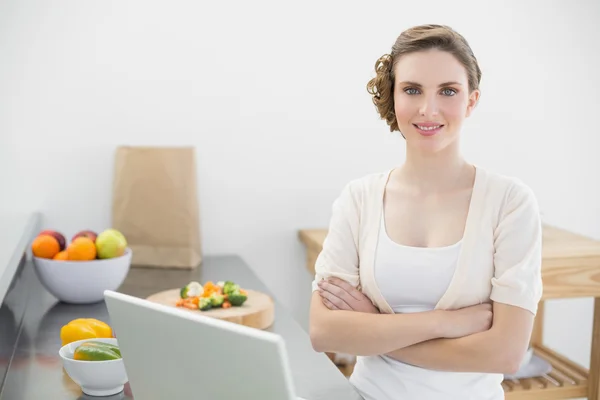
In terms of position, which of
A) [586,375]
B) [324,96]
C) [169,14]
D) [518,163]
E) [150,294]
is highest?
[169,14]

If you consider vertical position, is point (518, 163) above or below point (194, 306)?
above

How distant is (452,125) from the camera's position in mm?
1439

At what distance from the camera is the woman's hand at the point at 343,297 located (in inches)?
58.4

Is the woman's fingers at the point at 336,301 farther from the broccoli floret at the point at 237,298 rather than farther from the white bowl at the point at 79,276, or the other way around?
the white bowl at the point at 79,276

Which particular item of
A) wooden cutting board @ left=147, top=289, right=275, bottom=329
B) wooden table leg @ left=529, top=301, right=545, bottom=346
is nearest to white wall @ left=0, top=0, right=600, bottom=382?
wooden table leg @ left=529, top=301, right=545, bottom=346

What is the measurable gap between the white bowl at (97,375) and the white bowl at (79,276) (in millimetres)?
549

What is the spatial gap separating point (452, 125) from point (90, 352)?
2.53ft

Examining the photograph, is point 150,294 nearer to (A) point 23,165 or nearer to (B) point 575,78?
(A) point 23,165

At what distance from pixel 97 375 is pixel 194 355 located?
0.55 m

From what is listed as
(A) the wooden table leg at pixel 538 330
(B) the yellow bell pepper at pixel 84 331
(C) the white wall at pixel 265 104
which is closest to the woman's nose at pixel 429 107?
(B) the yellow bell pepper at pixel 84 331

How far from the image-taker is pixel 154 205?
95.2 inches

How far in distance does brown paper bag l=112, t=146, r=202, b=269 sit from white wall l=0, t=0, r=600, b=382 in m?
0.09

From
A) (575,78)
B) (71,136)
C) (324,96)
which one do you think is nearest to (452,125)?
(324,96)

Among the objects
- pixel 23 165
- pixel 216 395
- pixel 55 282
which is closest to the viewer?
pixel 216 395
